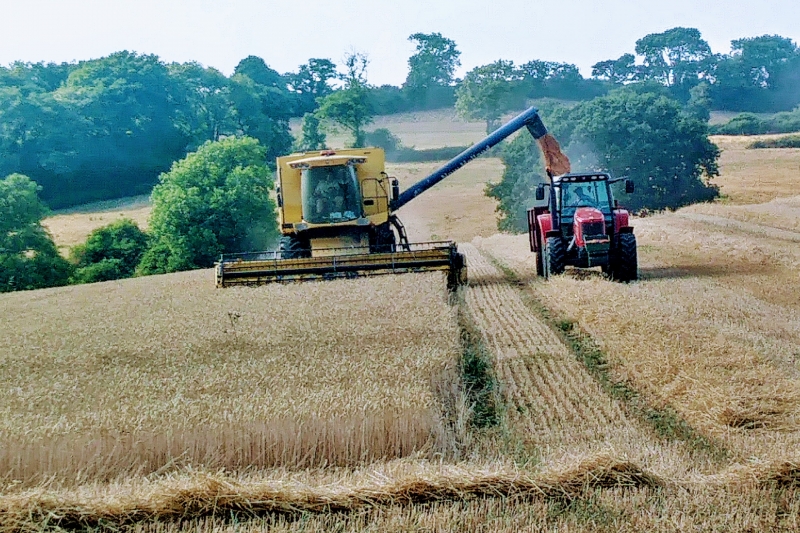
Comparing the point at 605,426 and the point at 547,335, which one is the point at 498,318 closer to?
the point at 547,335

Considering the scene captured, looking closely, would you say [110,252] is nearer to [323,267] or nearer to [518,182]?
[518,182]

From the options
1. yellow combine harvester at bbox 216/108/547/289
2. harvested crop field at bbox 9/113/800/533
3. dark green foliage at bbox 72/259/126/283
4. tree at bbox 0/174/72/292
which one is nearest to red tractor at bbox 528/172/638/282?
yellow combine harvester at bbox 216/108/547/289

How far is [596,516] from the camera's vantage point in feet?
16.0

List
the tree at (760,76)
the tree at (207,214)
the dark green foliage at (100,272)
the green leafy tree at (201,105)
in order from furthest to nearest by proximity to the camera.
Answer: the tree at (760,76) → the green leafy tree at (201,105) → the tree at (207,214) → the dark green foliage at (100,272)

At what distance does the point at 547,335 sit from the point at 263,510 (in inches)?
271

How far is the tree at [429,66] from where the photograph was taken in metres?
67.3

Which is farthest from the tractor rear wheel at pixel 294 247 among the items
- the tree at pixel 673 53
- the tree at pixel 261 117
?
the tree at pixel 673 53

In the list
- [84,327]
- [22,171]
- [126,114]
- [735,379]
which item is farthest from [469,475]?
[126,114]

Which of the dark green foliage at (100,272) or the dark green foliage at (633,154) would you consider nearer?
the dark green foliage at (100,272)

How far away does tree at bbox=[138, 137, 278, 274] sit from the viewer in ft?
112

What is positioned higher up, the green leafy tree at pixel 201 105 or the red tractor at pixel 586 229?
the green leafy tree at pixel 201 105

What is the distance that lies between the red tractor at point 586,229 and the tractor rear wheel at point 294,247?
4.63 meters

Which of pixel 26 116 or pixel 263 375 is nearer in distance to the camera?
pixel 263 375

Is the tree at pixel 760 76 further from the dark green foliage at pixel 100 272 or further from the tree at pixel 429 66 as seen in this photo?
the dark green foliage at pixel 100 272
